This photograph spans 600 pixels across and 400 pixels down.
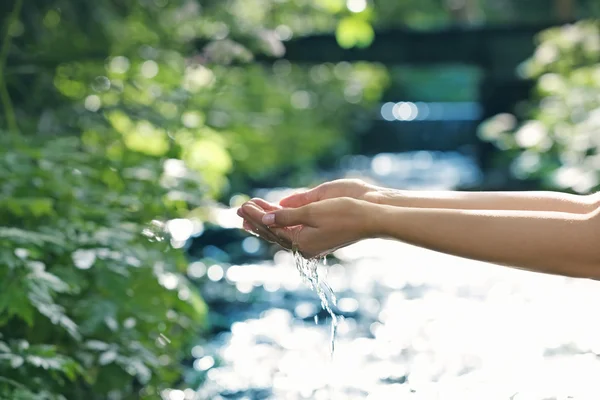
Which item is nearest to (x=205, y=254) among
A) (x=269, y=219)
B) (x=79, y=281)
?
(x=79, y=281)

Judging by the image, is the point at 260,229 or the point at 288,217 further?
the point at 260,229

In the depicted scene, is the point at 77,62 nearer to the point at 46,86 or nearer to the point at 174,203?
the point at 46,86

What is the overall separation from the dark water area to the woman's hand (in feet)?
6.65

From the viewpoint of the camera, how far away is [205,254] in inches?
412

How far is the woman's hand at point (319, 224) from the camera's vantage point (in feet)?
10.1

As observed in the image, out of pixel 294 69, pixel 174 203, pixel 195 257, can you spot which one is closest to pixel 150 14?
pixel 195 257

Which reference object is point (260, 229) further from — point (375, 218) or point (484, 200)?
point (484, 200)

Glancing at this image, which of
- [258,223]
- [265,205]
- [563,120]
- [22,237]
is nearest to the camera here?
[258,223]

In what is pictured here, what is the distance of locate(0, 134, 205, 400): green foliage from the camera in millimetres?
4023

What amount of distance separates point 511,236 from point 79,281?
83.8 inches

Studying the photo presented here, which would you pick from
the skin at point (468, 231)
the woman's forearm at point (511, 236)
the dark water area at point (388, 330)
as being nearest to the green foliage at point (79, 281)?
the dark water area at point (388, 330)

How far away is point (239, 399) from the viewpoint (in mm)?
6184

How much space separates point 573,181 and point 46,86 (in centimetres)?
522

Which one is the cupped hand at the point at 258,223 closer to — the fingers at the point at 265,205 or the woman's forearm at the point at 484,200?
the fingers at the point at 265,205
